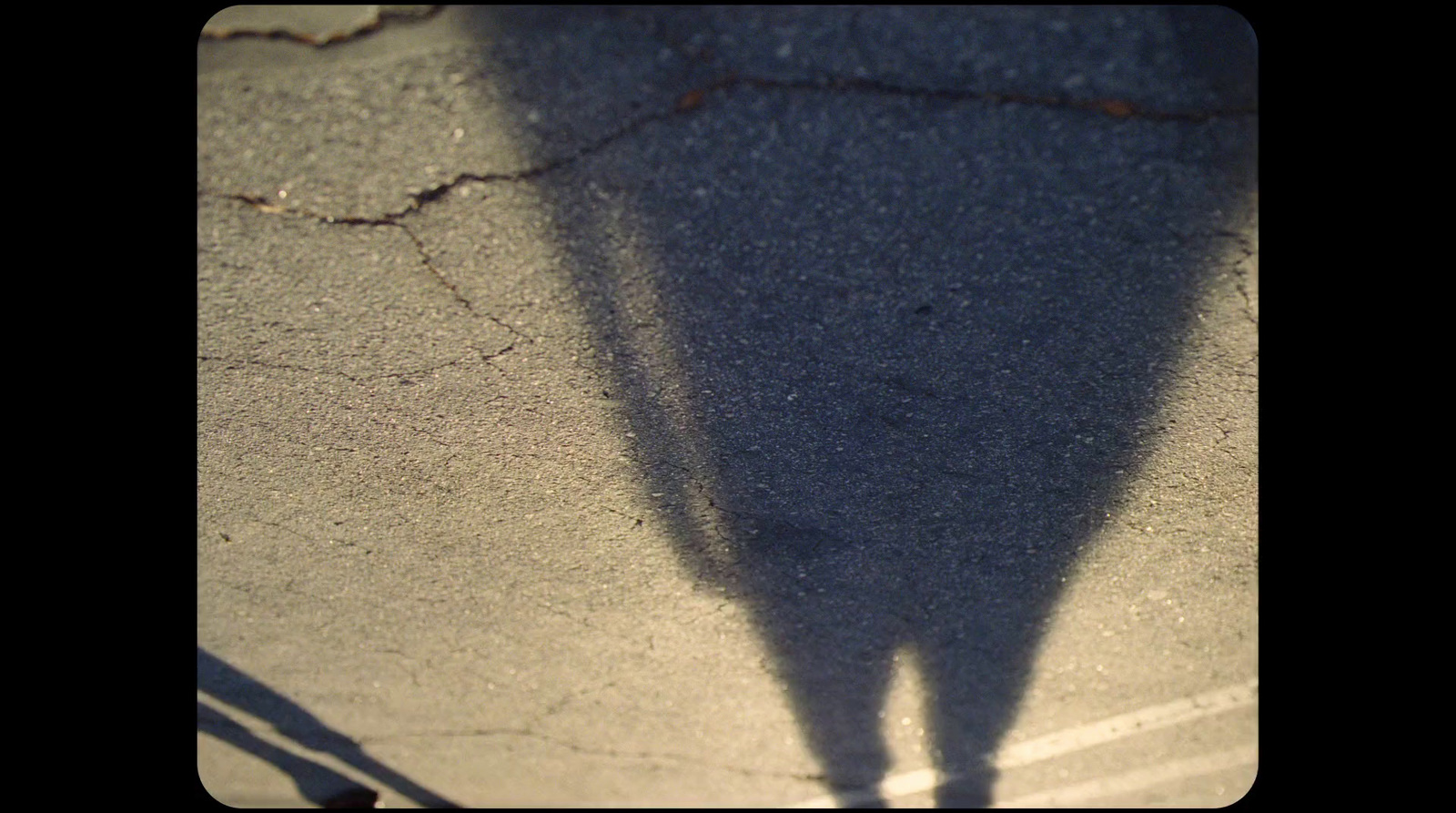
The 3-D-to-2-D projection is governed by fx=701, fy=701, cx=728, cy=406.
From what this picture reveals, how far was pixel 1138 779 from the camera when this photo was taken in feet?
9.18

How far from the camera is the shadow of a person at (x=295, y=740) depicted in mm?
2656

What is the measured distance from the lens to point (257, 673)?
2.62 metres

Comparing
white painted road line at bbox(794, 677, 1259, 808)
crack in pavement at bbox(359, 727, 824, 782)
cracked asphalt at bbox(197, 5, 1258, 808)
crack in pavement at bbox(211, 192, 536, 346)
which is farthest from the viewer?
crack in pavement at bbox(359, 727, 824, 782)

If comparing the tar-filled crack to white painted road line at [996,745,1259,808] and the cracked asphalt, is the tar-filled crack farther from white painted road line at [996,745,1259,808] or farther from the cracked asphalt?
white painted road line at [996,745,1259,808]

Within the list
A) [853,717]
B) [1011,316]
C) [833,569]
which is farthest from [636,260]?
[853,717]

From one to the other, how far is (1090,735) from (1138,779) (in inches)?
12.5

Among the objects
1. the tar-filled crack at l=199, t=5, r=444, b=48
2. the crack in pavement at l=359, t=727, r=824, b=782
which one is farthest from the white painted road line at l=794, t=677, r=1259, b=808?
the tar-filled crack at l=199, t=5, r=444, b=48

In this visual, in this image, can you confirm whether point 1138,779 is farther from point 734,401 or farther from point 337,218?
point 337,218

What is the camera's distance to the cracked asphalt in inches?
65.7

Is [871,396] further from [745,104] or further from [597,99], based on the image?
[597,99]

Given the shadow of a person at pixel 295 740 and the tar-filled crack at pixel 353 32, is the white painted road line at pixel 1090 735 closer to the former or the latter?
the shadow of a person at pixel 295 740

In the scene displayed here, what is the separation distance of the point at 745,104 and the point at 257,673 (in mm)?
2666

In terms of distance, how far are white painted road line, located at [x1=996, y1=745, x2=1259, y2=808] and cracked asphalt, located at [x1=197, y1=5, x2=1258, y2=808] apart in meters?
0.02

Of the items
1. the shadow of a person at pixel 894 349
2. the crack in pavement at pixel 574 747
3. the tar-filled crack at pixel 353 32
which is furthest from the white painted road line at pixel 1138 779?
the tar-filled crack at pixel 353 32
